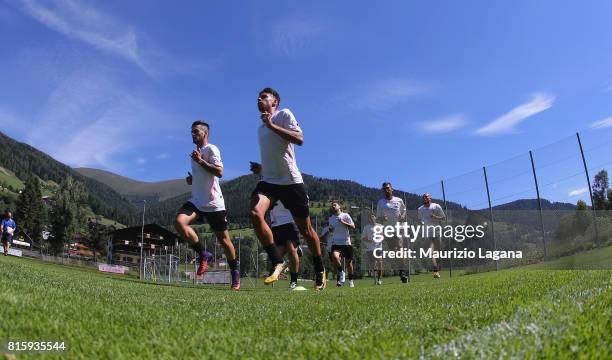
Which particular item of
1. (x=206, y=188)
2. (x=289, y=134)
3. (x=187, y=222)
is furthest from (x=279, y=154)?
(x=187, y=222)

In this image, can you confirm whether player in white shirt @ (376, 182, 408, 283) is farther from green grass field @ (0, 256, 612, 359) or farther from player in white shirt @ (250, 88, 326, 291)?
green grass field @ (0, 256, 612, 359)

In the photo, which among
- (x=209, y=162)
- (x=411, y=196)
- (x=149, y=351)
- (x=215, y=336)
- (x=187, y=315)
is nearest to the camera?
(x=149, y=351)

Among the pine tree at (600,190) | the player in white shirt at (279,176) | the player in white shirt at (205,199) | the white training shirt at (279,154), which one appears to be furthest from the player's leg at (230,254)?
the pine tree at (600,190)

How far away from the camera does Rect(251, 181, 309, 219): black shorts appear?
600cm

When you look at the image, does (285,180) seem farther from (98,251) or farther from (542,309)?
(98,251)

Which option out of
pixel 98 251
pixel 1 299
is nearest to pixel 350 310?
pixel 1 299

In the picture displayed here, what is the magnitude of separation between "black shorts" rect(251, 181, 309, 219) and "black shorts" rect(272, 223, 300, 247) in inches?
139

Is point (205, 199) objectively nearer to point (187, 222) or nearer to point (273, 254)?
point (187, 222)

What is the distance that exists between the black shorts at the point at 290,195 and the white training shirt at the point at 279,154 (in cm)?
6

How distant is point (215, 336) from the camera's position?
1939mm

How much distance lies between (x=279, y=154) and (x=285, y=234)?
391 cm

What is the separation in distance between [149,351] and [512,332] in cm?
129

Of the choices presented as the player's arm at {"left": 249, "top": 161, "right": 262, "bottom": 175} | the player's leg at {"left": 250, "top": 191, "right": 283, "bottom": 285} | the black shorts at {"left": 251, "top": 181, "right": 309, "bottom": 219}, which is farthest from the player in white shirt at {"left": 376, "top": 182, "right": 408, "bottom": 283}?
the black shorts at {"left": 251, "top": 181, "right": 309, "bottom": 219}

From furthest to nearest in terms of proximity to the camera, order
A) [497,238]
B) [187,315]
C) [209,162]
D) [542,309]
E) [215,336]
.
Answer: [497,238]
[209,162]
[187,315]
[542,309]
[215,336]
